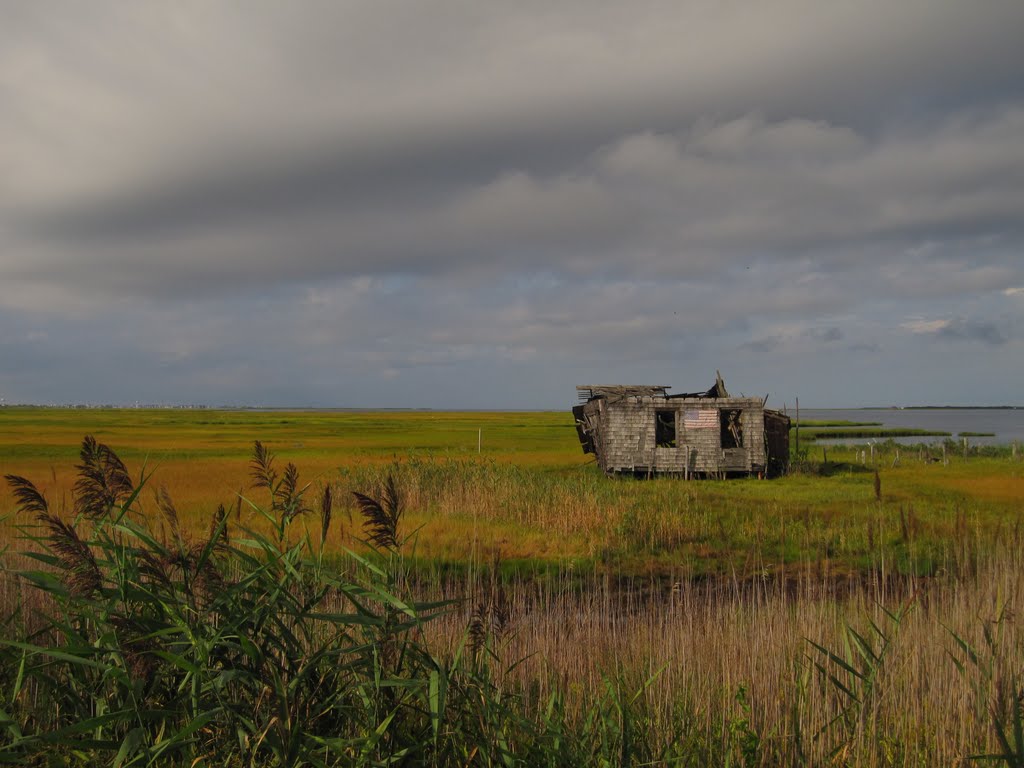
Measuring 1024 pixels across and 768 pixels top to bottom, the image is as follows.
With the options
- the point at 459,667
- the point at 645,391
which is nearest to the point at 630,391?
the point at 645,391

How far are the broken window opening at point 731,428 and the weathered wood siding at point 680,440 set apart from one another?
735 millimetres

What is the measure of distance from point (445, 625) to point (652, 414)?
21.7 meters

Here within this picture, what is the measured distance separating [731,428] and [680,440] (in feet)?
9.17

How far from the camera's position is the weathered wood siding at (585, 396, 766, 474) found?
89.1ft

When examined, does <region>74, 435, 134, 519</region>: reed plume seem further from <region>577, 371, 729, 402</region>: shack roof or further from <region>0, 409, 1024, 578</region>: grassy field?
<region>577, 371, 729, 402</region>: shack roof

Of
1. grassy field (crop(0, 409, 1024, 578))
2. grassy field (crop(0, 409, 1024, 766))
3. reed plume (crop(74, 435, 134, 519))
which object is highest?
reed plume (crop(74, 435, 134, 519))

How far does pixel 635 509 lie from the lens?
55.7 ft

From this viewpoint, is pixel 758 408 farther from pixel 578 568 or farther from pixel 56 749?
pixel 56 749

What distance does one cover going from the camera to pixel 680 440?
27.5m

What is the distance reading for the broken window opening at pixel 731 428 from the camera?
28.3 metres

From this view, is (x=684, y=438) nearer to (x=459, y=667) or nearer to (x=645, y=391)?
(x=645, y=391)

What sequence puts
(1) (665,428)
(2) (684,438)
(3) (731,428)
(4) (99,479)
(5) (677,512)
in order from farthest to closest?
(1) (665,428)
(3) (731,428)
(2) (684,438)
(5) (677,512)
(4) (99,479)

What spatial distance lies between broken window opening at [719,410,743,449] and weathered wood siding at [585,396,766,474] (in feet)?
2.41

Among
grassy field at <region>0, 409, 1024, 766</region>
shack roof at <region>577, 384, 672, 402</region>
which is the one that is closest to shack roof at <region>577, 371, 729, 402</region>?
shack roof at <region>577, 384, 672, 402</region>
